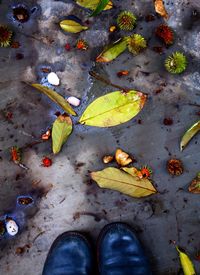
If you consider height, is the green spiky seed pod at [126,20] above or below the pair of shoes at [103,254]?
above

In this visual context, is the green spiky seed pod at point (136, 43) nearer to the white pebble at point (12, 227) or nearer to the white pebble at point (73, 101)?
the white pebble at point (73, 101)

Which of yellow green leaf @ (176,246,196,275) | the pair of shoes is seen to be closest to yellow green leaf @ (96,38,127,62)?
the pair of shoes

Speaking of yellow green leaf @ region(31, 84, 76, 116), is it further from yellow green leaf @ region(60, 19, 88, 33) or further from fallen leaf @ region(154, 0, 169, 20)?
fallen leaf @ region(154, 0, 169, 20)

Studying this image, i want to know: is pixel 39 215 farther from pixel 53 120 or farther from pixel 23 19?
pixel 23 19

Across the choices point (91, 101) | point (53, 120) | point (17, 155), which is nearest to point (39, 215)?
point (17, 155)

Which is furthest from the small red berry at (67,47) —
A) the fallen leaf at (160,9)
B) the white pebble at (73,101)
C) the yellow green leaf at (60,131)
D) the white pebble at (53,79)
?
the fallen leaf at (160,9)

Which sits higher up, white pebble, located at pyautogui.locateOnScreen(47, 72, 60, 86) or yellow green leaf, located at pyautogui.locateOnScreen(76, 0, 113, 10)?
yellow green leaf, located at pyautogui.locateOnScreen(76, 0, 113, 10)
